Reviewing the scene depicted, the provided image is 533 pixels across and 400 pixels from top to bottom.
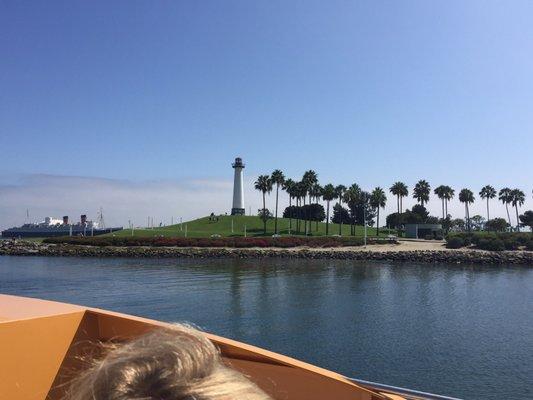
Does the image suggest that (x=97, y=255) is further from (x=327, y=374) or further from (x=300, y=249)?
(x=327, y=374)

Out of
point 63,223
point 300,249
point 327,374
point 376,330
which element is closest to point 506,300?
→ point 376,330

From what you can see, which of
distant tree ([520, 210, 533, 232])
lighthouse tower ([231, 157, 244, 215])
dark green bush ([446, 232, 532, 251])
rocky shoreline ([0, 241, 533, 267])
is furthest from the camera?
lighthouse tower ([231, 157, 244, 215])

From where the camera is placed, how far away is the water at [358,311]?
16.4 meters

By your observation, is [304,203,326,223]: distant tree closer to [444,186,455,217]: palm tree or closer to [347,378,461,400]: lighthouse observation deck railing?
[444,186,455,217]: palm tree

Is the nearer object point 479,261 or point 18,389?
point 18,389

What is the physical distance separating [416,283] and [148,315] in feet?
82.8

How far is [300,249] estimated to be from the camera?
252ft

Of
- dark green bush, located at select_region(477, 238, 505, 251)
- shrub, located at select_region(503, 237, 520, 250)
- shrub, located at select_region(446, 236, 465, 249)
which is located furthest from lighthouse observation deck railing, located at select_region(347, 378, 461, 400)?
shrub, located at select_region(503, 237, 520, 250)

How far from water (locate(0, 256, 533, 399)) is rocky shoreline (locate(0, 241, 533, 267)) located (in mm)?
14681

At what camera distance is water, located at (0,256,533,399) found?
16.4m

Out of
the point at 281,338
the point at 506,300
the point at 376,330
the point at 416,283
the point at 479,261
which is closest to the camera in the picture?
the point at 281,338

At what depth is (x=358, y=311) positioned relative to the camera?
27000mm

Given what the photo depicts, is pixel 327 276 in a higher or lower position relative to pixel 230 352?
lower

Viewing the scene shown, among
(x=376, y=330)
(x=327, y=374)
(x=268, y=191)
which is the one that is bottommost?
(x=376, y=330)
